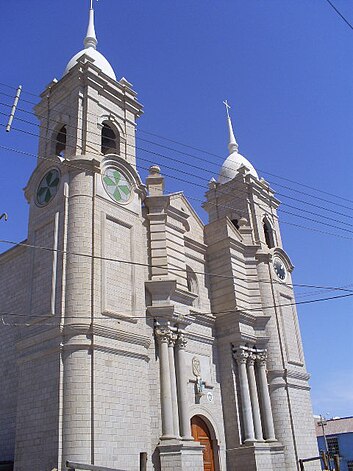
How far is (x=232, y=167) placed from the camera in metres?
34.1

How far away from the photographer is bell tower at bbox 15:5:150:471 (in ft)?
54.6

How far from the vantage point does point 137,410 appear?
18312 mm

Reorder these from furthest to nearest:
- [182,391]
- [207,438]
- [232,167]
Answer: [232,167] < [207,438] < [182,391]

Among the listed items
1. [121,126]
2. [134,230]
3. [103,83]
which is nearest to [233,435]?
[134,230]

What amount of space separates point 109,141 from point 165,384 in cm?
1179

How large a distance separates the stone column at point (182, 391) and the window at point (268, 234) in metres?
12.1

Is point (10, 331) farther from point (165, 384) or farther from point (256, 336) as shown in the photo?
point (256, 336)

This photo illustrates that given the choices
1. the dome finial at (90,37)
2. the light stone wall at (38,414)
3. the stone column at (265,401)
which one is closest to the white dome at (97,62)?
the dome finial at (90,37)

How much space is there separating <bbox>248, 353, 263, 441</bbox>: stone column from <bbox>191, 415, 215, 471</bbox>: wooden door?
7.96 feet

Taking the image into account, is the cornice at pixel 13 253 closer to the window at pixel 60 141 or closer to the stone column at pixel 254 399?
the window at pixel 60 141

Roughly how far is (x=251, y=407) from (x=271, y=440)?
1.80 m

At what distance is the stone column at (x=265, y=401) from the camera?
2411 centimetres

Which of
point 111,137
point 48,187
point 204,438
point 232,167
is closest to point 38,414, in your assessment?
point 204,438

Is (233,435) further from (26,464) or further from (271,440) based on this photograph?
(26,464)
